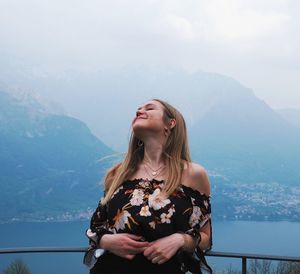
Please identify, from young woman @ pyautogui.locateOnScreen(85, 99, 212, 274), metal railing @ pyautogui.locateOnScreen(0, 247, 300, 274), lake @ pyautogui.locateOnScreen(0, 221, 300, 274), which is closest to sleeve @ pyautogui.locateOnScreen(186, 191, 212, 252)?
young woman @ pyautogui.locateOnScreen(85, 99, 212, 274)

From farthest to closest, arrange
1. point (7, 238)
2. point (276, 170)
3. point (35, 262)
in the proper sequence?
point (276, 170)
point (7, 238)
point (35, 262)

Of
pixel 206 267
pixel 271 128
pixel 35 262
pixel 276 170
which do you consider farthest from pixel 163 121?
pixel 271 128

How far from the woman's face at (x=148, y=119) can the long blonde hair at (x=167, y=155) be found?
0.6 inches

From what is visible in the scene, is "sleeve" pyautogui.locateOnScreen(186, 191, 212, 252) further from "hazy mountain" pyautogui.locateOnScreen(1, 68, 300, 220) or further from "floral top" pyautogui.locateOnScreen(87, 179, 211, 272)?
"hazy mountain" pyautogui.locateOnScreen(1, 68, 300, 220)

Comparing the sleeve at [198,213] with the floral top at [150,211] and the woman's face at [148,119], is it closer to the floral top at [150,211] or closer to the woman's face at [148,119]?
the floral top at [150,211]

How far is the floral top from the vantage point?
3.25ft

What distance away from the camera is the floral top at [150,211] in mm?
991

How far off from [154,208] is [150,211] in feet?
0.03

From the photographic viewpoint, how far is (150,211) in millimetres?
991

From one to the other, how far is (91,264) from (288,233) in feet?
34.2

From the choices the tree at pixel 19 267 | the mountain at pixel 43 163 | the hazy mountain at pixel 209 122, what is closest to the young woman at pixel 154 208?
the tree at pixel 19 267

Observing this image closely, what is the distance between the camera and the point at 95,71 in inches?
545

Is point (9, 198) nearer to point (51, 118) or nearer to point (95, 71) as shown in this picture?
point (51, 118)

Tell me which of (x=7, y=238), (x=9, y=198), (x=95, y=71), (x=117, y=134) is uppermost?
(x=95, y=71)
